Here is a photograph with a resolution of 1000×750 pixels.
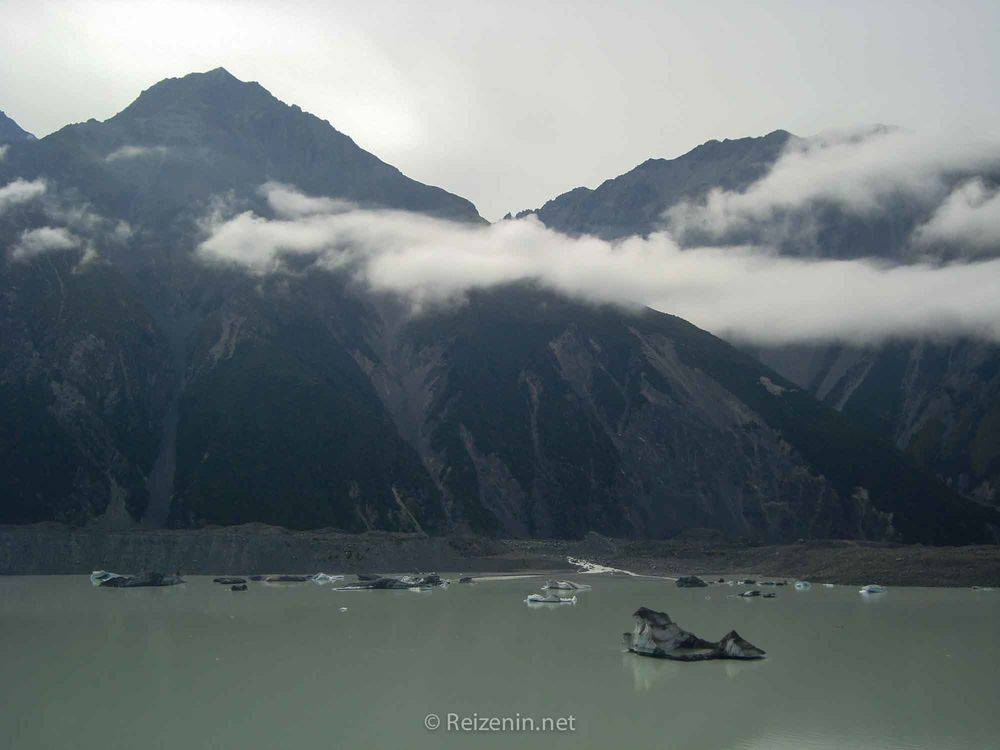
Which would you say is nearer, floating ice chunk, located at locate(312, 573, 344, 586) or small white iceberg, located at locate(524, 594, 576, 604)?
small white iceberg, located at locate(524, 594, 576, 604)

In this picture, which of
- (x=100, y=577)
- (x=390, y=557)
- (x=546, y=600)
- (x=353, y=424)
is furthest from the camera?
(x=353, y=424)

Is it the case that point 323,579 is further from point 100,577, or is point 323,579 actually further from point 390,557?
point 100,577

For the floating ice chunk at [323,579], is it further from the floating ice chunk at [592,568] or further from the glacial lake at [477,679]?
the floating ice chunk at [592,568]

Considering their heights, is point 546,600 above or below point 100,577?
above

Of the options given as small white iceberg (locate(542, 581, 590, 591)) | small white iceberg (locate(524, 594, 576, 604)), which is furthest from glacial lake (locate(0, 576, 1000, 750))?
small white iceberg (locate(542, 581, 590, 591))

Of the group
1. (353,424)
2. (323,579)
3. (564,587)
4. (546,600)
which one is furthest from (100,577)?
(353,424)

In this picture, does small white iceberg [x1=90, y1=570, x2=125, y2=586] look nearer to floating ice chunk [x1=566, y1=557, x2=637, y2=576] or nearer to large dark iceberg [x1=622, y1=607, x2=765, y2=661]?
floating ice chunk [x1=566, y1=557, x2=637, y2=576]

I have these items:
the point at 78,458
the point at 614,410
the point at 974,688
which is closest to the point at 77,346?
the point at 78,458

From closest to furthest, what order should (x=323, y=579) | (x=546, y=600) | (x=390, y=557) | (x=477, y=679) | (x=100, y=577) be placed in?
(x=477, y=679), (x=546, y=600), (x=100, y=577), (x=323, y=579), (x=390, y=557)
